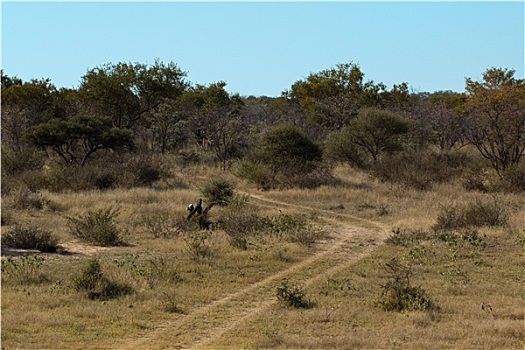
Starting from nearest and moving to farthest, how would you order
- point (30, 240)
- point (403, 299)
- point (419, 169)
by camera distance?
point (403, 299) → point (30, 240) → point (419, 169)

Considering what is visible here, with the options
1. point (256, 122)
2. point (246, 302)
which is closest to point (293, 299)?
point (246, 302)

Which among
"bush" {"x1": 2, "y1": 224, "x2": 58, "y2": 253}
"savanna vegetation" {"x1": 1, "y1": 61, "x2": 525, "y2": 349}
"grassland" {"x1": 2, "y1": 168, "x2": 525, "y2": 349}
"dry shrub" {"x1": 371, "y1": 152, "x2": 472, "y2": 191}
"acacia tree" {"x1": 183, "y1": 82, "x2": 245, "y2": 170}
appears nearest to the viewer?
"grassland" {"x1": 2, "y1": 168, "x2": 525, "y2": 349}

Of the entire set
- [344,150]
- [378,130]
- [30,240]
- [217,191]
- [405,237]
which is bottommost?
[30,240]

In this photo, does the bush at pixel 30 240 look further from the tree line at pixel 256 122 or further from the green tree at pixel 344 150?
the green tree at pixel 344 150

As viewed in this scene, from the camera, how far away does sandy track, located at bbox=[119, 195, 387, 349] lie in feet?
26.6

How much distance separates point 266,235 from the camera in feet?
55.0

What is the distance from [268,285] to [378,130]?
23552 mm

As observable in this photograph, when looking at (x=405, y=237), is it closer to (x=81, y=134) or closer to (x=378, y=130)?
(x=81, y=134)

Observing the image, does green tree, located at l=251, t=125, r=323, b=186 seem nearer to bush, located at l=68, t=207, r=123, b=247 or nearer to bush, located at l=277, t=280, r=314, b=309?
bush, located at l=68, t=207, r=123, b=247

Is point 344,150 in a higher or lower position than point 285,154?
higher

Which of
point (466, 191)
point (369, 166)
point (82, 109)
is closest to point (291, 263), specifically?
point (466, 191)

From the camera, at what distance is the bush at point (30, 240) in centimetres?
1445

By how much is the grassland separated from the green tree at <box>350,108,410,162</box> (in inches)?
528

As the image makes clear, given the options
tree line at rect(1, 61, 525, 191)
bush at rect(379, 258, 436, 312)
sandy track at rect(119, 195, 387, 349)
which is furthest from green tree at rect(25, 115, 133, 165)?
bush at rect(379, 258, 436, 312)
